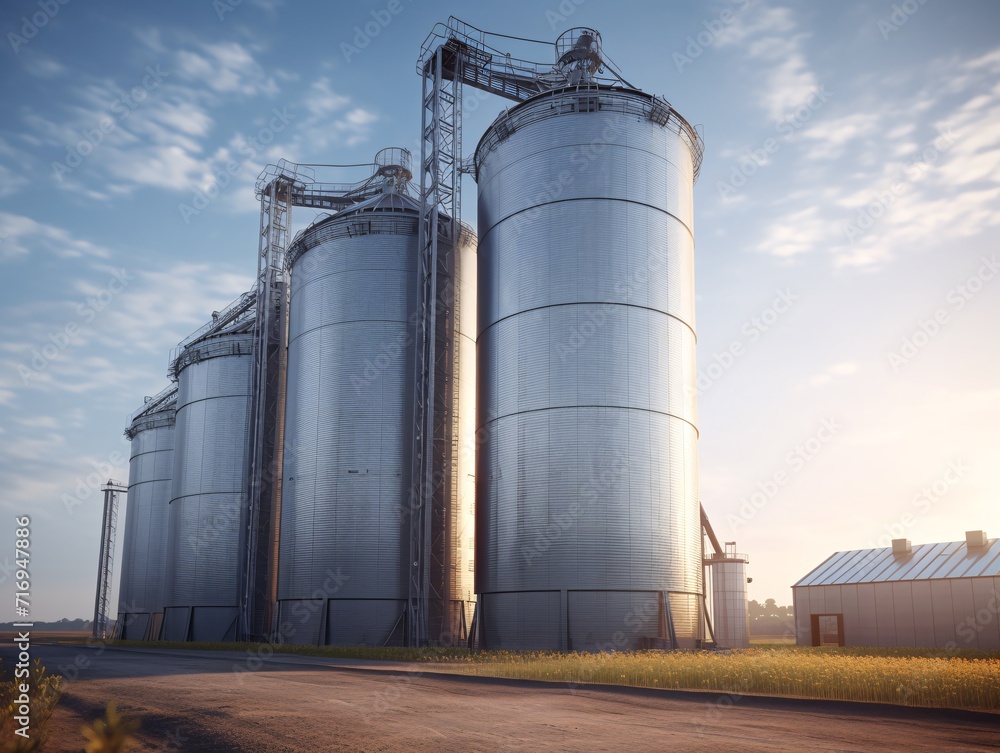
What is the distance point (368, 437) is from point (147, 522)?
1168 inches

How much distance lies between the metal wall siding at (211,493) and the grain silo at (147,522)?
259 inches

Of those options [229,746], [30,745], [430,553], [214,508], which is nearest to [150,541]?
[214,508]

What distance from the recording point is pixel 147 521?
188ft

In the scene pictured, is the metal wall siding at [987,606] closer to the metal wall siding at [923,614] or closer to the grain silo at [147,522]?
the metal wall siding at [923,614]

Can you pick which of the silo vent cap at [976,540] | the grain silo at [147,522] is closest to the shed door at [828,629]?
the silo vent cap at [976,540]

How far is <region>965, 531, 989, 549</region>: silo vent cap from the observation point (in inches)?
1401

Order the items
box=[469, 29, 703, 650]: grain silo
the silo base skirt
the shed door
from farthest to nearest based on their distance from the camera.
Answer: the shed door → box=[469, 29, 703, 650]: grain silo → the silo base skirt

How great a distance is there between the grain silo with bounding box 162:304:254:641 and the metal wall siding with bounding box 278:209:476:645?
815 centimetres

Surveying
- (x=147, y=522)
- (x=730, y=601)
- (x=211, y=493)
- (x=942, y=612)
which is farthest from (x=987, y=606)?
(x=147, y=522)

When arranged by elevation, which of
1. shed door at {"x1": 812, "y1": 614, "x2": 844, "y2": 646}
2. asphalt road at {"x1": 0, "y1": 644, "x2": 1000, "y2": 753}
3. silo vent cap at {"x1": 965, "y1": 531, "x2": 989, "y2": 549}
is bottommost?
shed door at {"x1": 812, "y1": 614, "x2": 844, "y2": 646}

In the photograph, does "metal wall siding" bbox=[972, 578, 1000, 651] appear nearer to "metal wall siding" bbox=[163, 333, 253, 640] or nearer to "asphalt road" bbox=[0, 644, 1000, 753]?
"asphalt road" bbox=[0, 644, 1000, 753]

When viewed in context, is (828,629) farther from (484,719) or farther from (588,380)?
(484,719)

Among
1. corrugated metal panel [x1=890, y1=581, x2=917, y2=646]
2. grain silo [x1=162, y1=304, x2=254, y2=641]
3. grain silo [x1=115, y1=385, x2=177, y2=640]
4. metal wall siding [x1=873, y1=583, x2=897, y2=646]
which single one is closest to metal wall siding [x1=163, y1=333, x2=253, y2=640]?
grain silo [x1=162, y1=304, x2=254, y2=641]

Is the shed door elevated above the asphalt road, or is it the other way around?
the asphalt road
